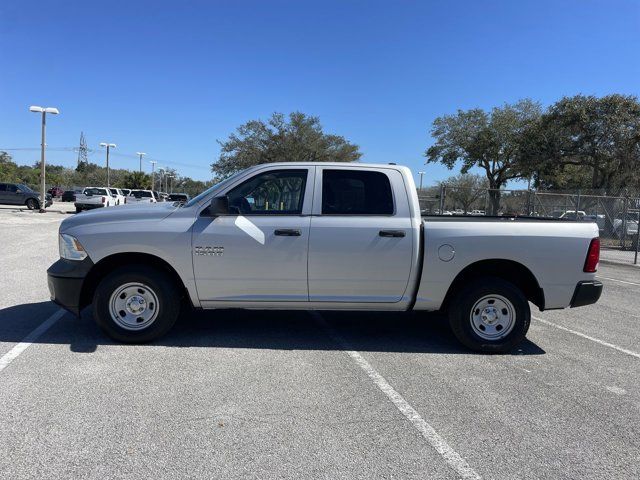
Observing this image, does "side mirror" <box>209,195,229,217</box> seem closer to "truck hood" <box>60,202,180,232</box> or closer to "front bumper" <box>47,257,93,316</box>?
"truck hood" <box>60,202,180,232</box>

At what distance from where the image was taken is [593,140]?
25312 mm

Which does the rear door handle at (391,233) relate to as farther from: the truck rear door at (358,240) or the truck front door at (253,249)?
the truck front door at (253,249)

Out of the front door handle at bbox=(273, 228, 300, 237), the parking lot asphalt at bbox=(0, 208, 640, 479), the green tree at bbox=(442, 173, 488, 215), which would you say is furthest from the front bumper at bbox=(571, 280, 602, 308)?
the green tree at bbox=(442, 173, 488, 215)

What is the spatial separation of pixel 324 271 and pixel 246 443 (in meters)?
2.17

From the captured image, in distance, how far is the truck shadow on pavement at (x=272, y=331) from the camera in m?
5.31

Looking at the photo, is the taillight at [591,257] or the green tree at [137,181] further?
the green tree at [137,181]

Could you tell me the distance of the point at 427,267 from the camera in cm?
517

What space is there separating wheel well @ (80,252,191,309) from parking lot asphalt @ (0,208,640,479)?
0.55m

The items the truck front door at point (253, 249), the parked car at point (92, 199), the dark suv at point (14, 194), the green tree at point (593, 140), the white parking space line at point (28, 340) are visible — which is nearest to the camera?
the white parking space line at point (28, 340)

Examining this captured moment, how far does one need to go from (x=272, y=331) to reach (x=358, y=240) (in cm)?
161

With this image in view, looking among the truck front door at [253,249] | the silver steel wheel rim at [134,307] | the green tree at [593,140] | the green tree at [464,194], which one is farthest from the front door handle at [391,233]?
the green tree at [593,140]

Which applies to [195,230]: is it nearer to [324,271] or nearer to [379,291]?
[324,271]

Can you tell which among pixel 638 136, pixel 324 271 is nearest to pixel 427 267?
pixel 324 271

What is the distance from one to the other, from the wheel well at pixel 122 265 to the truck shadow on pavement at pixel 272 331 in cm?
53
